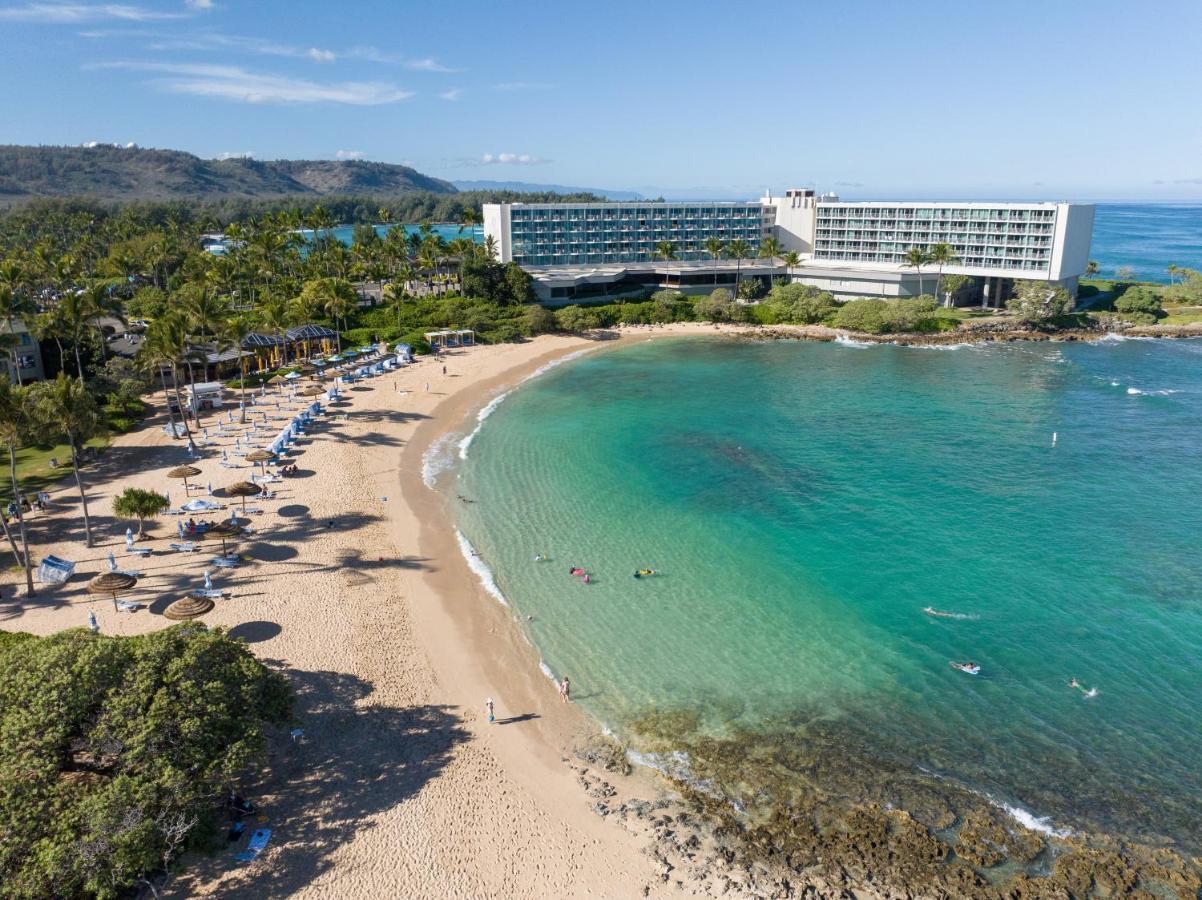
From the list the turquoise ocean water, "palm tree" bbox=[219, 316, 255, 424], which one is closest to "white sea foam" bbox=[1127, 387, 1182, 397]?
the turquoise ocean water

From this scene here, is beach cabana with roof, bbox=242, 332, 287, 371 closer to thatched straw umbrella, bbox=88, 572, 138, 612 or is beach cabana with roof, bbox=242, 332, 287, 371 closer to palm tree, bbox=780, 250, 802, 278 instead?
thatched straw umbrella, bbox=88, 572, 138, 612

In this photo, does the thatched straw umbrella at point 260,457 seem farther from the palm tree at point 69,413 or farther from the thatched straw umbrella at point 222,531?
the palm tree at point 69,413

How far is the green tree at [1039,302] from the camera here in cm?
8631

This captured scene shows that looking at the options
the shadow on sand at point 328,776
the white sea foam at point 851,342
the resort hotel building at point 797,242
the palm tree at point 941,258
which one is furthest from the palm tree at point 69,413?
the palm tree at point 941,258

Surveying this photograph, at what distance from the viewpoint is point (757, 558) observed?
34.9 metres

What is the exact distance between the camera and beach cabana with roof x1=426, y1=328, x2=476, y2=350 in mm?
78875

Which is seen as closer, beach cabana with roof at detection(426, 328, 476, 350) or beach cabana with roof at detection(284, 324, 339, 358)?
beach cabana with roof at detection(284, 324, 339, 358)

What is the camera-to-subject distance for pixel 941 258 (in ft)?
297

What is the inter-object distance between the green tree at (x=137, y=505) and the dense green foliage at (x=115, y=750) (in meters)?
13.9

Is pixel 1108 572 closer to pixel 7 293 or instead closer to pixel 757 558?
pixel 757 558

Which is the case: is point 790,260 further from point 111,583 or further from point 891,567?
point 111,583

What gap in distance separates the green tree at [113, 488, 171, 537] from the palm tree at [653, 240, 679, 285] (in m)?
78.4

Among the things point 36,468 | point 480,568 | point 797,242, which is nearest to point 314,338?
point 36,468

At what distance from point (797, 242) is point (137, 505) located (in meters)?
103
